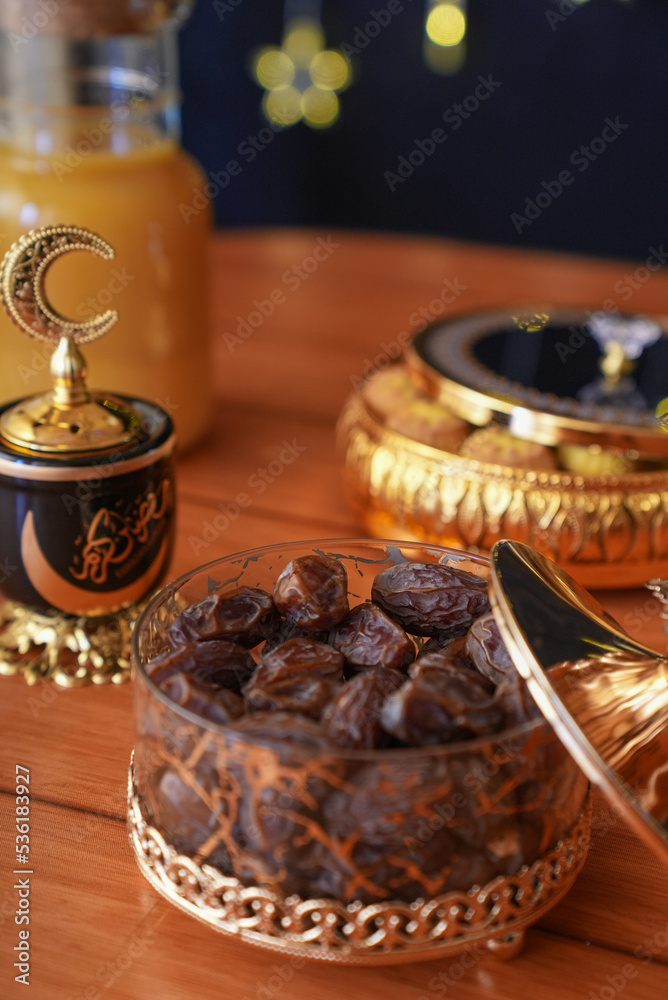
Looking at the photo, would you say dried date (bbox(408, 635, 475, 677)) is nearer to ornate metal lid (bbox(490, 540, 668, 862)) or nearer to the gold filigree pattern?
ornate metal lid (bbox(490, 540, 668, 862))

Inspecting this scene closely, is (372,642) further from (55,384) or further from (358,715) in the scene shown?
A: (55,384)

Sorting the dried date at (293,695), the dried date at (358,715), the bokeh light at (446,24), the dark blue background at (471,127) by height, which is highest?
the bokeh light at (446,24)

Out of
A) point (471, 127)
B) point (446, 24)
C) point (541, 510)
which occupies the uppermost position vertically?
point (446, 24)

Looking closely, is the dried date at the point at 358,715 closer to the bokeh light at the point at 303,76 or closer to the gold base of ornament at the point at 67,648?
the gold base of ornament at the point at 67,648

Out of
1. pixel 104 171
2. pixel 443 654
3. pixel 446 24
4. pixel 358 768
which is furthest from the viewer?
pixel 446 24

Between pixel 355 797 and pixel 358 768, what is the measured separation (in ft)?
0.04

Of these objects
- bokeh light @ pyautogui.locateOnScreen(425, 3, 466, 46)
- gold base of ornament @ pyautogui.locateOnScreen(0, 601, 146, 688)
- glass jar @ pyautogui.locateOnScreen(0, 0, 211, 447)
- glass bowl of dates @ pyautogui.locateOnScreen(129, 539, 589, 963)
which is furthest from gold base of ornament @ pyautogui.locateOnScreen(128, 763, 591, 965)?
bokeh light @ pyautogui.locateOnScreen(425, 3, 466, 46)

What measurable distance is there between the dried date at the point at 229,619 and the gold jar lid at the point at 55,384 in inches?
6.1

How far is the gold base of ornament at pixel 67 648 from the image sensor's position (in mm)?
642

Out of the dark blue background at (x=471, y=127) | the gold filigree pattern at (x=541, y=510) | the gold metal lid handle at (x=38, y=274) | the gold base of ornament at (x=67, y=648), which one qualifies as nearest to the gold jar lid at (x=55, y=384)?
the gold metal lid handle at (x=38, y=274)

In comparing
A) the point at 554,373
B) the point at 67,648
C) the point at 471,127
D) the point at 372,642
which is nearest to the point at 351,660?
the point at 372,642

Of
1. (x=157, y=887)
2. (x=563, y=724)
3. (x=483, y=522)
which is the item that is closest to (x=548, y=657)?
(x=563, y=724)

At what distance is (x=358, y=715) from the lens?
0.40 m

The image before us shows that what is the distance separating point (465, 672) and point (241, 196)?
10.5 feet
